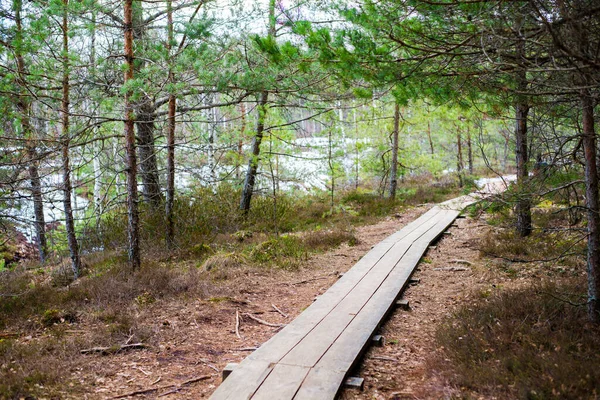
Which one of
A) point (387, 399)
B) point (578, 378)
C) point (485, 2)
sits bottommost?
point (387, 399)

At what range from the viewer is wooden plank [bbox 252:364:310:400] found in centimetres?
384

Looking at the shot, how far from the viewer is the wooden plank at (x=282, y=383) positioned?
3.84m

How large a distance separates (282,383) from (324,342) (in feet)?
3.26

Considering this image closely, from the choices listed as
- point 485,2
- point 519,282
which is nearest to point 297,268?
point 519,282

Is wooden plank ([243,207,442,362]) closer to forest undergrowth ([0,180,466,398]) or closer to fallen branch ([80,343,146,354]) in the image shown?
forest undergrowth ([0,180,466,398])

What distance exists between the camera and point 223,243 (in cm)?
1102

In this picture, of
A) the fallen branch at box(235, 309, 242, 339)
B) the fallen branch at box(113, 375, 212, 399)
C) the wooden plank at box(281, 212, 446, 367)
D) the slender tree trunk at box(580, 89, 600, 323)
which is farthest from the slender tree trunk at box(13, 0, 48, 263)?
the slender tree trunk at box(580, 89, 600, 323)

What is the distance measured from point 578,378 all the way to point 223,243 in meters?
8.42

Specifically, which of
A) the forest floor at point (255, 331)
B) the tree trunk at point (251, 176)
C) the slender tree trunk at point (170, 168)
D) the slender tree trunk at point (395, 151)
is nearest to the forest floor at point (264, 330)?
the forest floor at point (255, 331)

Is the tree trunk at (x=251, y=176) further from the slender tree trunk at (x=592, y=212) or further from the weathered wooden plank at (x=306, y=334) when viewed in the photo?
the slender tree trunk at (x=592, y=212)

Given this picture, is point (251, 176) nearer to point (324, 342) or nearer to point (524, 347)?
point (324, 342)

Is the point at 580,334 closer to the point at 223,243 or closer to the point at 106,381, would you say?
the point at 106,381

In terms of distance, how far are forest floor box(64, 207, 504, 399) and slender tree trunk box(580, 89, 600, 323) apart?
1696mm

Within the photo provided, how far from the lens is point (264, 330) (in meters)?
6.21
